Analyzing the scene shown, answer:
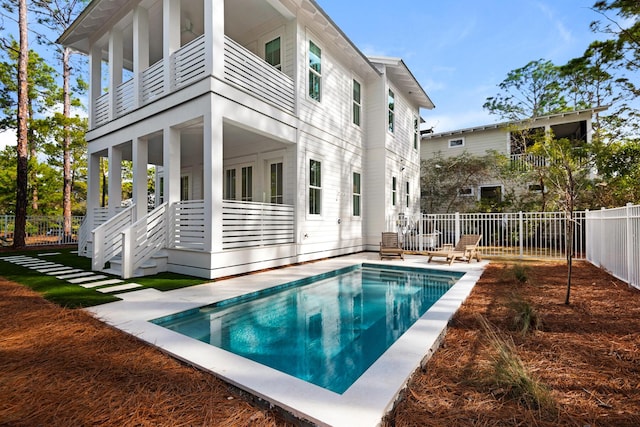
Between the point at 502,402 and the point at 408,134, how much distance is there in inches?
569

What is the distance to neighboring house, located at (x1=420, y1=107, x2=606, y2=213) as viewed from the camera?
15.6 metres

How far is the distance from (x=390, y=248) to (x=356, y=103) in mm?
5992

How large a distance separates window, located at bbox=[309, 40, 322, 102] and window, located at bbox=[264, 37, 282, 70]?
98cm

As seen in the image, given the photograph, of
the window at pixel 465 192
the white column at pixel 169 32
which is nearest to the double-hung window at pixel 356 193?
the white column at pixel 169 32

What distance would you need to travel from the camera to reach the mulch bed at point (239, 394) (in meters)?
1.97

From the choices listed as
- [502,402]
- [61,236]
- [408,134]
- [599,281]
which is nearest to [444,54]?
[408,134]

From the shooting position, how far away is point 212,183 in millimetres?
6332

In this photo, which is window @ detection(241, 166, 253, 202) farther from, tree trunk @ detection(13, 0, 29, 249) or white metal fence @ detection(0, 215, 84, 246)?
white metal fence @ detection(0, 215, 84, 246)

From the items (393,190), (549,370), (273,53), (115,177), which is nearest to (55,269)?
(115,177)

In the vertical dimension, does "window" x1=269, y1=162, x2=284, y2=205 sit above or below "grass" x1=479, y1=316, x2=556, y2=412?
above

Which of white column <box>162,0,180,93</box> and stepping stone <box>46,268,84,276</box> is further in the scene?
white column <box>162,0,180,93</box>

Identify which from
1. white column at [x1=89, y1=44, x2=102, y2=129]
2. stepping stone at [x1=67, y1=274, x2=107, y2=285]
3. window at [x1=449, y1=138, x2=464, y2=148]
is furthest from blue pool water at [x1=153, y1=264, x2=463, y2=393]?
window at [x1=449, y1=138, x2=464, y2=148]

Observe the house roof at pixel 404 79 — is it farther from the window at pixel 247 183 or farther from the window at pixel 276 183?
the window at pixel 247 183

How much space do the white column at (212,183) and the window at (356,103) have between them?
6.87 m
